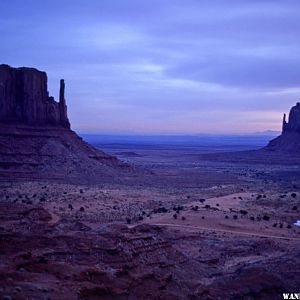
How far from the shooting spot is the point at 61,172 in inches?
2502

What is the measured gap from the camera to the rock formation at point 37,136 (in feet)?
208

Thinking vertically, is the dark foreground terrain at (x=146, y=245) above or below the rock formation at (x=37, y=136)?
below

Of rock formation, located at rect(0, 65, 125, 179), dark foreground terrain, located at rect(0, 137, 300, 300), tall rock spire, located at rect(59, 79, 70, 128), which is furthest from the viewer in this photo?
tall rock spire, located at rect(59, 79, 70, 128)

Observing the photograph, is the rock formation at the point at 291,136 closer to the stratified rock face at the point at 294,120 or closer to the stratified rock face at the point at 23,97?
the stratified rock face at the point at 294,120

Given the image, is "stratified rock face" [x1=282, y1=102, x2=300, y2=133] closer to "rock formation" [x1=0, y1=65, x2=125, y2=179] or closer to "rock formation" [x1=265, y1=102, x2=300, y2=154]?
"rock formation" [x1=265, y1=102, x2=300, y2=154]

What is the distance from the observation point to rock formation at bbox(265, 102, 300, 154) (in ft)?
449

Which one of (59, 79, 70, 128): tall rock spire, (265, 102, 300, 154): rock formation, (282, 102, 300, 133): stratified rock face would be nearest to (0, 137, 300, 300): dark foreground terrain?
(59, 79, 70, 128): tall rock spire

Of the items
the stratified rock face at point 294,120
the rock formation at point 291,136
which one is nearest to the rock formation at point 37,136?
the rock formation at point 291,136

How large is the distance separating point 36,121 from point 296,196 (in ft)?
118

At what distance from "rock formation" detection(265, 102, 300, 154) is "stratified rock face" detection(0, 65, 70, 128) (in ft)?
273

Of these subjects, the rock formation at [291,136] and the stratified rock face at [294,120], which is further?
the stratified rock face at [294,120]

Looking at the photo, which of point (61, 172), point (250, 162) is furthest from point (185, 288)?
point (250, 162)

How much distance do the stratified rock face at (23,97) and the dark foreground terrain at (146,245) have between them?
16.9 m

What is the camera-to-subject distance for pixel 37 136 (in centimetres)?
6719
